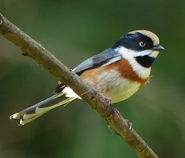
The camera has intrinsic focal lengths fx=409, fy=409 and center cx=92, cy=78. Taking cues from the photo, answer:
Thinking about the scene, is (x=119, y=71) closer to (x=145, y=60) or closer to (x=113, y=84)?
(x=113, y=84)

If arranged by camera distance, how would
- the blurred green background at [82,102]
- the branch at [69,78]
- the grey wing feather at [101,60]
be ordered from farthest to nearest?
the blurred green background at [82,102], the grey wing feather at [101,60], the branch at [69,78]

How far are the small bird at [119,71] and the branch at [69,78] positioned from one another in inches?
17.4

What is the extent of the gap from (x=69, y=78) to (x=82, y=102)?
7.76ft

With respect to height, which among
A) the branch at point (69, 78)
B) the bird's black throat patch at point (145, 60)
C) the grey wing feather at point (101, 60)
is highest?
the grey wing feather at point (101, 60)

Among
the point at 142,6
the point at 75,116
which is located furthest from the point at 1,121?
the point at 142,6

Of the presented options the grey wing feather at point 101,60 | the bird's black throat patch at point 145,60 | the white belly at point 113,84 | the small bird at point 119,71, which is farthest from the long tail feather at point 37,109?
the bird's black throat patch at point 145,60

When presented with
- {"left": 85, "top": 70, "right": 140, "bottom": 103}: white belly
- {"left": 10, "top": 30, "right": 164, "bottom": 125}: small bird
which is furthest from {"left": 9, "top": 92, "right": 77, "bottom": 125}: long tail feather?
{"left": 85, "top": 70, "right": 140, "bottom": 103}: white belly

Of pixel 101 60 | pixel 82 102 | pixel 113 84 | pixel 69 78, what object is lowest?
pixel 69 78

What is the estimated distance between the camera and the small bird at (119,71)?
3.29m

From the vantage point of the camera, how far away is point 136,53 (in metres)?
3.47

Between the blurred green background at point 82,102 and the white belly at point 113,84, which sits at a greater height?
the blurred green background at point 82,102

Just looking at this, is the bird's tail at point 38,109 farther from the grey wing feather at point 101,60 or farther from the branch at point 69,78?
the branch at point 69,78

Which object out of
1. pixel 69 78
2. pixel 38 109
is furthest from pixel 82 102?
pixel 69 78

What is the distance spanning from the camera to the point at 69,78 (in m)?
2.47
